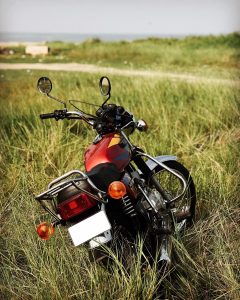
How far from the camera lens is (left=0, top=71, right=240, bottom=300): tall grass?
2732mm

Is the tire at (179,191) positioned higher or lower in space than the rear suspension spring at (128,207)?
lower

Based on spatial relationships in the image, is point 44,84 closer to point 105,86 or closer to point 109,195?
point 105,86

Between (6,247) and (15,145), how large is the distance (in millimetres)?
1992

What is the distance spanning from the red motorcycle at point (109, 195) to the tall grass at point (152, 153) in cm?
14

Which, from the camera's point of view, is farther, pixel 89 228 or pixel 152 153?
pixel 152 153

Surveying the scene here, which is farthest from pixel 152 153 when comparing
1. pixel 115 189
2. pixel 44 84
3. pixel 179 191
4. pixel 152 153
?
pixel 115 189

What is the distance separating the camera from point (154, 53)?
21.9 meters

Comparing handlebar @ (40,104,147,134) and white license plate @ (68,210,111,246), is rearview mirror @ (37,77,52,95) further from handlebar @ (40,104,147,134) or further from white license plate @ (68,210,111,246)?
white license plate @ (68,210,111,246)

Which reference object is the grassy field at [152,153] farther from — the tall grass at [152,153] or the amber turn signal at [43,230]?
the amber turn signal at [43,230]

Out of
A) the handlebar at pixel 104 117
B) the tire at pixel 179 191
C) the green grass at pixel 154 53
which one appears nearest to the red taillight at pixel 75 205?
the handlebar at pixel 104 117

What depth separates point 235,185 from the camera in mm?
3967

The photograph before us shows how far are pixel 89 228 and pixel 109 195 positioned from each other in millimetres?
288

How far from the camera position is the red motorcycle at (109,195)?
2.45 metres

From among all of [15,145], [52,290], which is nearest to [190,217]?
[52,290]
